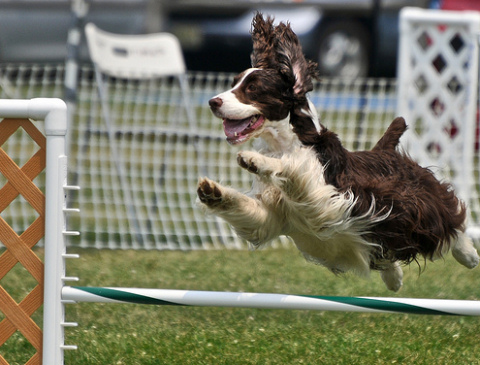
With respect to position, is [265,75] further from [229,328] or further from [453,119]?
[453,119]

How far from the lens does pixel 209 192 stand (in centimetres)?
324

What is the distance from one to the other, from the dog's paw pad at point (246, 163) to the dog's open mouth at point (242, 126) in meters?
0.14

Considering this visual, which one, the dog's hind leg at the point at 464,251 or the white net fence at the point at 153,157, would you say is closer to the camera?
the dog's hind leg at the point at 464,251

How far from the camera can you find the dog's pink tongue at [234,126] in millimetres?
3303

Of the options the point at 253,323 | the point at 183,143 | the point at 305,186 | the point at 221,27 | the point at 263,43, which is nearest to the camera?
the point at 305,186

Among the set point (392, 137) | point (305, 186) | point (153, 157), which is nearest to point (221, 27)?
point (153, 157)

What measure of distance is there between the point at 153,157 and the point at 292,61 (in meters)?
3.99

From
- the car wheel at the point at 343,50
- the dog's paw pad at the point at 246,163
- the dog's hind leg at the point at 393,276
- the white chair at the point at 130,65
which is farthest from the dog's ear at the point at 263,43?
the car wheel at the point at 343,50

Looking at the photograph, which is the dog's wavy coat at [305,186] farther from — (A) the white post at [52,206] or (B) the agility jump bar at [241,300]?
(A) the white post at [52,206]

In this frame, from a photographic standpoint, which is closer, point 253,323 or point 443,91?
point 253,323

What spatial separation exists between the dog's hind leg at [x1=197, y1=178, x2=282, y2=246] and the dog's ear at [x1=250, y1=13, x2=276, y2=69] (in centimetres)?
53

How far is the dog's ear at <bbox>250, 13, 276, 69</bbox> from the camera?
3.41m

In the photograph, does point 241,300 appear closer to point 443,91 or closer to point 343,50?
point 443,91

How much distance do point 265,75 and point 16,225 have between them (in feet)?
11.9
